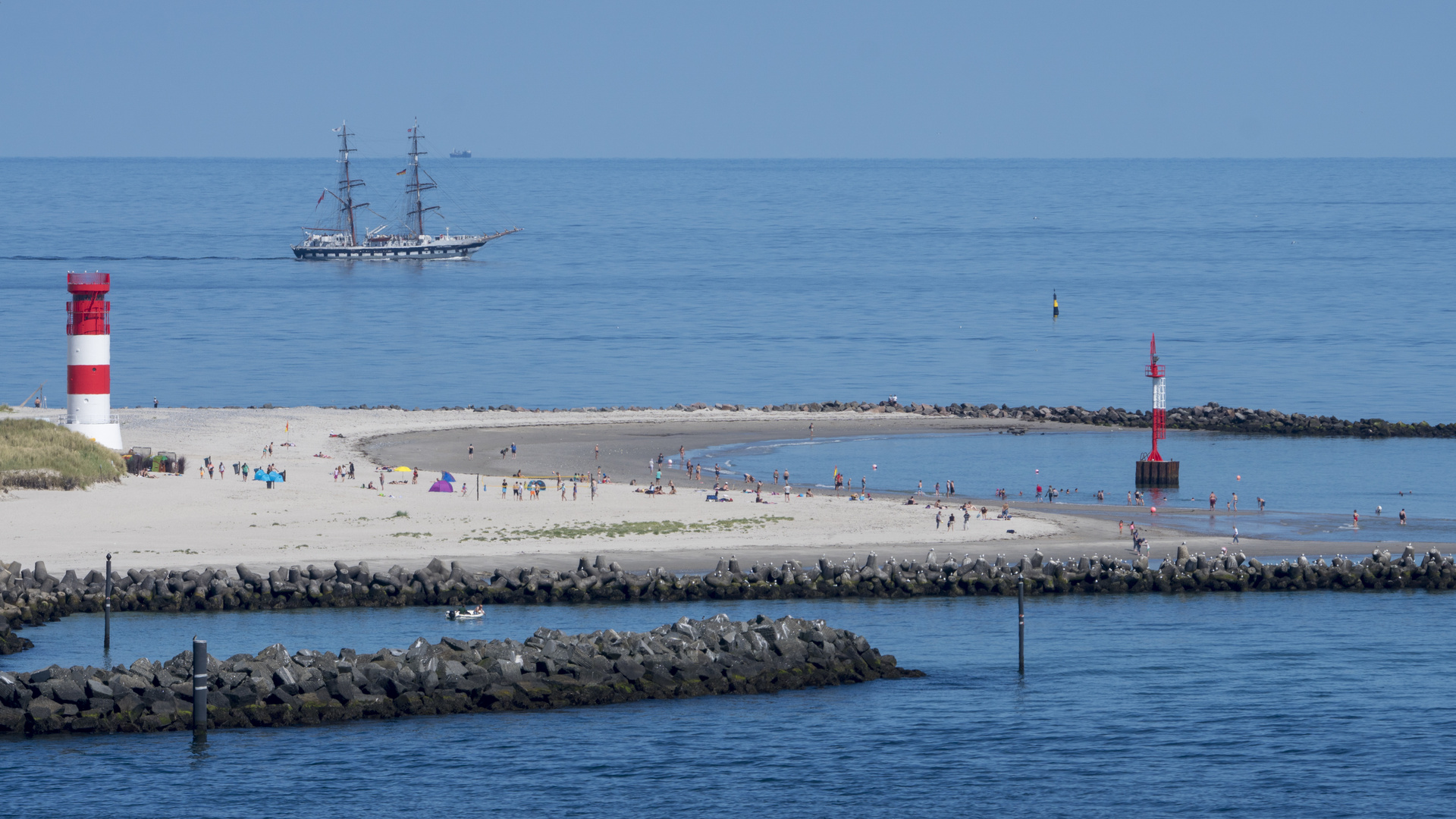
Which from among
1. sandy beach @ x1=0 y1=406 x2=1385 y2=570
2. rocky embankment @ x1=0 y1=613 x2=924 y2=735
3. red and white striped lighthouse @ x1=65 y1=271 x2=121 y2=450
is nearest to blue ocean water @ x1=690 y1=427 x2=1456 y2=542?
sandy beach @ x1=0 y1=406 x2=1385 y2=570

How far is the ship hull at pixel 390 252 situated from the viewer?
190m

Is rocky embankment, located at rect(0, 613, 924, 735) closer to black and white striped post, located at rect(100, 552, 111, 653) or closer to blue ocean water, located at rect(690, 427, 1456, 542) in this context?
black and white striped post, located at rect(100, 552, 111, 653)

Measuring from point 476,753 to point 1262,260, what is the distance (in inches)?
6513

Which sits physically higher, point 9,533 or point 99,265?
point 99,265

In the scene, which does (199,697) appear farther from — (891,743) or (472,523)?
(472,523)

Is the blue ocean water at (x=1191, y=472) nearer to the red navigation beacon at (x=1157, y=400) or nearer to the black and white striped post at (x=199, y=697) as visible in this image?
the red navigation beacon at (x=1157, y=400)

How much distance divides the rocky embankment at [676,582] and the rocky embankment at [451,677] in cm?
691

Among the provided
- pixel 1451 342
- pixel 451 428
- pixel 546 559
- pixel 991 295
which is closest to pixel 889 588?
pixel 546 559

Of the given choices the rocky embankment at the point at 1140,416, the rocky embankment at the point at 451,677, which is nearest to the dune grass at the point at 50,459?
the rocky embankment at the point at 451,677

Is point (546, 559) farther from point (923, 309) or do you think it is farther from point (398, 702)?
point (923, 309)

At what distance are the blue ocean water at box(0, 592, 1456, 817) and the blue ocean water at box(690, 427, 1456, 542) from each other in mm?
14221

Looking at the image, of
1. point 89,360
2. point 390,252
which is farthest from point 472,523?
point 390,252

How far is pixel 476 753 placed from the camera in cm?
2883

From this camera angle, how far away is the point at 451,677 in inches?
1209
